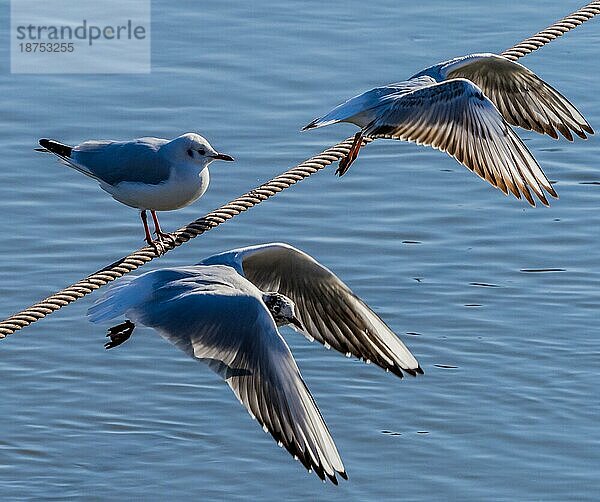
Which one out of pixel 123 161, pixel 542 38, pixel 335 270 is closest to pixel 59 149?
pixel 123 161

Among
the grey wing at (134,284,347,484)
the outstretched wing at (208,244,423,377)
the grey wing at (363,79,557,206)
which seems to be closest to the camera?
the grey wing at (134,284,347,484)

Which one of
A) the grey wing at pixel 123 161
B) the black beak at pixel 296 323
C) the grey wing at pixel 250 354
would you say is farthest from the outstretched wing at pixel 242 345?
the grey wing at pixel 123 161

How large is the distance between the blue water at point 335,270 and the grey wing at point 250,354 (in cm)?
277

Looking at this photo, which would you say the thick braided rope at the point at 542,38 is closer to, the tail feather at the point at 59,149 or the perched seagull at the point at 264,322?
the tail feather at the point at 59,149

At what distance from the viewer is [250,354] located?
594 cm

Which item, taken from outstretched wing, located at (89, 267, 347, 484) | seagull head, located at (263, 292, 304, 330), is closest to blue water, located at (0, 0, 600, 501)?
seagull head, located at (263, 292, 304, 330)

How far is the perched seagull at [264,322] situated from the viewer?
5691 mm

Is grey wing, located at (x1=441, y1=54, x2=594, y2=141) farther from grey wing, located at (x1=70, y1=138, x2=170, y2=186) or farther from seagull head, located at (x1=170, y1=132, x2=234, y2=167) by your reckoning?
grey wing, located at (x1=70, y1=138, x2=170, y2=186)

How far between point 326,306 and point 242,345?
68 centimetres

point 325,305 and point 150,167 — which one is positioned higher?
point 150,167

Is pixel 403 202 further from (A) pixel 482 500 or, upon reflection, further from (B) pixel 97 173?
(B) pixel 97 173

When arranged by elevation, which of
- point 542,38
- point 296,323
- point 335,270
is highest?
point 542,38

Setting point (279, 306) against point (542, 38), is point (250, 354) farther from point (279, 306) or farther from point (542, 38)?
point (542, 38)

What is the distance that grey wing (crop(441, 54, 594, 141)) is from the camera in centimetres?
900
